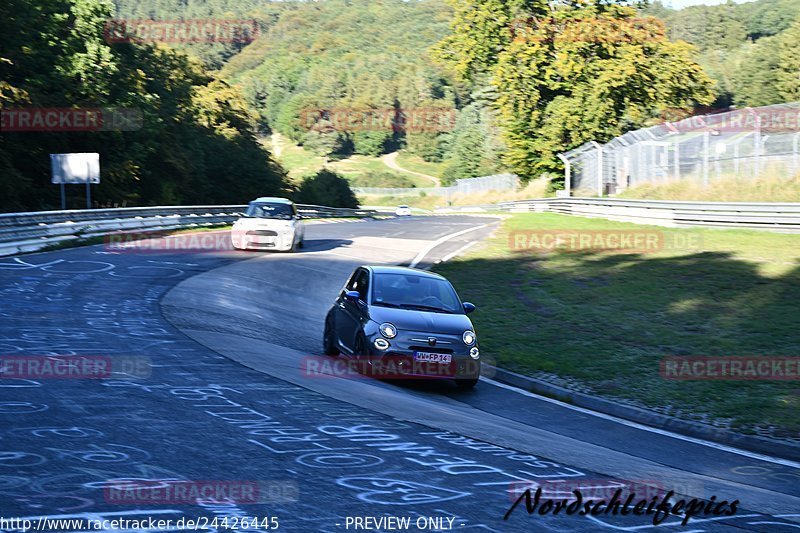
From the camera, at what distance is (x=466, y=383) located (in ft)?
39.2

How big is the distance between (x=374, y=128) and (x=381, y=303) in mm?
159978

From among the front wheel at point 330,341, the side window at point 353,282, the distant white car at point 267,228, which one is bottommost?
the front wheel at point 330,341

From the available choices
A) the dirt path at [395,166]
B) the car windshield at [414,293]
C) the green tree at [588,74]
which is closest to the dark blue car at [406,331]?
the car windshield at [414,293]

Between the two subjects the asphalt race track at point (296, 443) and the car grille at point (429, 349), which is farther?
the car grille at point (429, 349)

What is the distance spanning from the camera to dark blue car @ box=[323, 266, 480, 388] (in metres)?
11.5

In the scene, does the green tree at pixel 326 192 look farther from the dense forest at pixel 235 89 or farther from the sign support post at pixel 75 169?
the sign support post at pixel 75 169

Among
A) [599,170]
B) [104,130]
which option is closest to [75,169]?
[104,130]

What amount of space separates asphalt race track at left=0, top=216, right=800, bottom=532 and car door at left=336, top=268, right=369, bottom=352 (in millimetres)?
865

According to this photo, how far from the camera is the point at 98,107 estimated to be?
45344 millimetres

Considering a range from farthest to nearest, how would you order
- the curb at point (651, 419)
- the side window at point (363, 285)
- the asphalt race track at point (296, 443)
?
the side window at point (363, 285) < the curb at point (651, 419) < the asphalt race track at point (296, 443)

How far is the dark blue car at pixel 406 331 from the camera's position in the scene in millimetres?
11484

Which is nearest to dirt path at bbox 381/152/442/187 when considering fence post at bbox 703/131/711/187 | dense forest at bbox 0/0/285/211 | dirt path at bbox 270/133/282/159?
dirt path at bbox 270/133/282/159

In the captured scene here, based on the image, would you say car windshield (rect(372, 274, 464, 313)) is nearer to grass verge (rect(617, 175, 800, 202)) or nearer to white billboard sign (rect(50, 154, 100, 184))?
grass verge (rect(617, 175, 800, 202))

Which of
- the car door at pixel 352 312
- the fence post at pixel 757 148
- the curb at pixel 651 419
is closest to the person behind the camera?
A: the curb at pixel 651 419
